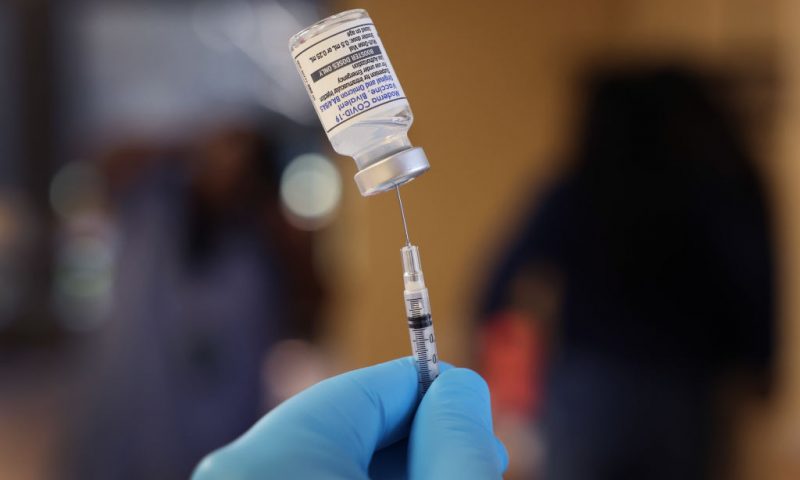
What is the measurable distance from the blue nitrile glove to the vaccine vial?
20cm

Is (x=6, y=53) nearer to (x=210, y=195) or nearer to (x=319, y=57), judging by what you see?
(x=210, y=195)

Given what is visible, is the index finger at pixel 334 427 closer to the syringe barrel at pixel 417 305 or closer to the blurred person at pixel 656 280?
the syringe barrel at pixel 417 305

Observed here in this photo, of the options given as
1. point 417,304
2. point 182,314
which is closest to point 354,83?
point 417,304

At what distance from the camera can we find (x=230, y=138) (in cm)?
208

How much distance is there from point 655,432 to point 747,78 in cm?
146

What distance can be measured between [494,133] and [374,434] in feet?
7.42

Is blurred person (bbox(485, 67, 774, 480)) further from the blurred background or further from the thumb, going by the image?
the thumb

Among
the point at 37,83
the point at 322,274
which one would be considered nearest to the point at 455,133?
the point at 322,274

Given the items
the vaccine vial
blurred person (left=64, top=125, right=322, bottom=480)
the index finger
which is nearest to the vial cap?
the vaccine vial

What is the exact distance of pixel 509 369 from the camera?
212cm

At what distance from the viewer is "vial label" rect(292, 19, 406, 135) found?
2.23 ft

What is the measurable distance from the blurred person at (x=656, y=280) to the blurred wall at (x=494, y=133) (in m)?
0.82

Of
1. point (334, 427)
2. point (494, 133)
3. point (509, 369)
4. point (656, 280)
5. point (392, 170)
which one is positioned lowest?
point (509, 369)

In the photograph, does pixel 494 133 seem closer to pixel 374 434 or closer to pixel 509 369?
pixel 509 369
